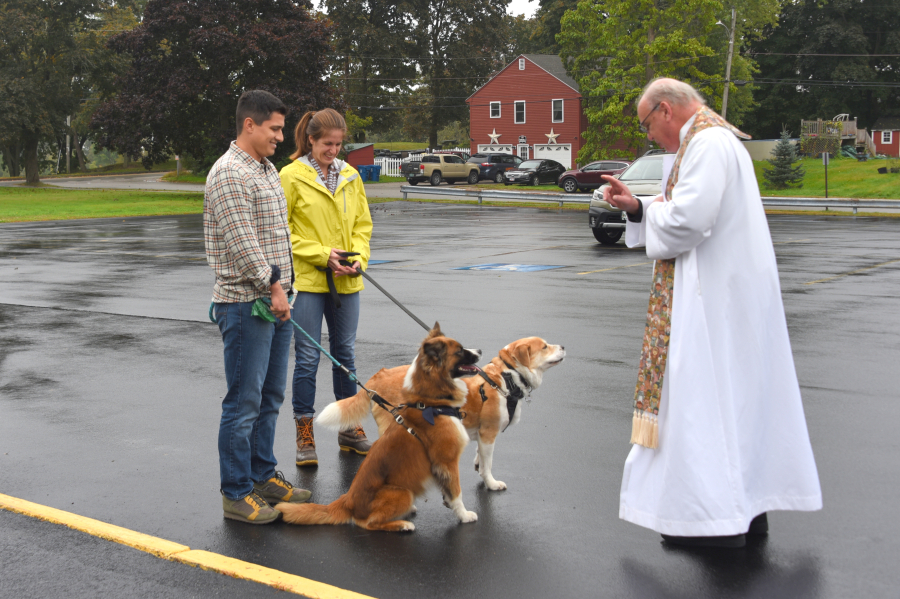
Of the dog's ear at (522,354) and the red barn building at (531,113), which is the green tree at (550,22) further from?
the dog's ear at (522,354)

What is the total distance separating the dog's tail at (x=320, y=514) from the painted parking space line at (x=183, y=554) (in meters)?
0.47

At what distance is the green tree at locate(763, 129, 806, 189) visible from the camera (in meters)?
41.3

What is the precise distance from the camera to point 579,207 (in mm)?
34812

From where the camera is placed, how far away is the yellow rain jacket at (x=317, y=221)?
546 centimetres

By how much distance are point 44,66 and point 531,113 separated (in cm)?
3552

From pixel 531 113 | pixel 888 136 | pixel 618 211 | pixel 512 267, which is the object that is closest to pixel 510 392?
pixel 512 267

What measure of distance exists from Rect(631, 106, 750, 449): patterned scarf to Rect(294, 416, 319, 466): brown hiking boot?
2.31m

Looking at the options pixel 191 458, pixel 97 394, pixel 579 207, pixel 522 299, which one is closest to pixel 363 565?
pixel 191 458

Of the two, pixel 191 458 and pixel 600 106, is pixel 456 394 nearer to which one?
pixel 191 458

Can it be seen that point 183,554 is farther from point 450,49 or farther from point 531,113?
point 450,49

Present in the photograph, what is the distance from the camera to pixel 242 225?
13.9 feet

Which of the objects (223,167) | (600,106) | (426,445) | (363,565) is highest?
(600,106)

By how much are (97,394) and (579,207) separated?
29.2 m

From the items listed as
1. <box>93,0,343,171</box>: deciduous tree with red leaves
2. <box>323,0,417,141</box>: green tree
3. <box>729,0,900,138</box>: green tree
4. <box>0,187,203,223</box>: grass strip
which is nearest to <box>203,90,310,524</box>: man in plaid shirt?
<box>0,187,203,223</box>: grass strip
